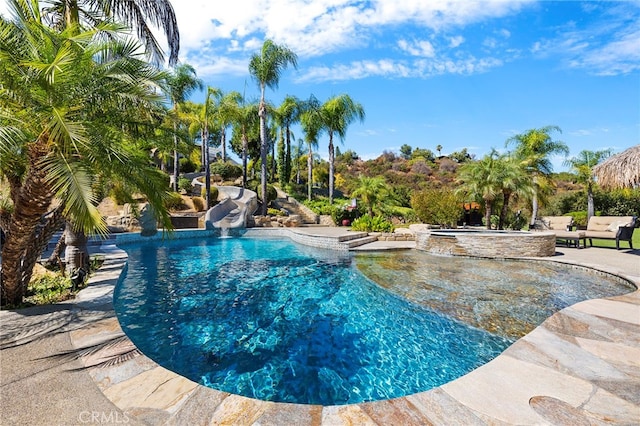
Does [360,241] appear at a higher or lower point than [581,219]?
lower

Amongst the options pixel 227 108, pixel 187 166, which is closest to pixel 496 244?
pixel 227 108

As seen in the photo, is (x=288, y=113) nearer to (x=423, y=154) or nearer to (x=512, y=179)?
(x=512, y=179)

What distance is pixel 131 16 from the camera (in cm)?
806

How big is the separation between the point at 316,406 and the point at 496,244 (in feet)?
34.8

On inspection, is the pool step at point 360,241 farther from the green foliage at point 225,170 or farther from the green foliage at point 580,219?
the green foliage at point 225,170

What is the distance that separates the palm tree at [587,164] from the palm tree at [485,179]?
9691 mm

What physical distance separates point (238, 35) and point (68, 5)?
4.26 meters

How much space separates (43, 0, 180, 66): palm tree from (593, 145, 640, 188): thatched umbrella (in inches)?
555

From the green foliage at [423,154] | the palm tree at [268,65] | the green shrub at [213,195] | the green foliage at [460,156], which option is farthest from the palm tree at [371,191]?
the green foliage at [460,156]

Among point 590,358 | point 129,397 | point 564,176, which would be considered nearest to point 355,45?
point 590,358

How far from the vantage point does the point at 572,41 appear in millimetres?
8484

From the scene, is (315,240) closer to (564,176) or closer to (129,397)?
(129,397)

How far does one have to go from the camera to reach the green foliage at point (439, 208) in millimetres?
18578

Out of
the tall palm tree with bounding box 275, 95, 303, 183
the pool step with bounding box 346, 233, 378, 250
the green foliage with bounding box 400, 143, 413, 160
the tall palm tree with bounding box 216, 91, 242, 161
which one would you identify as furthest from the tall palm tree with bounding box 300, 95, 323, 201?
the green foliage with bounding box 400, 143, 413, 160
